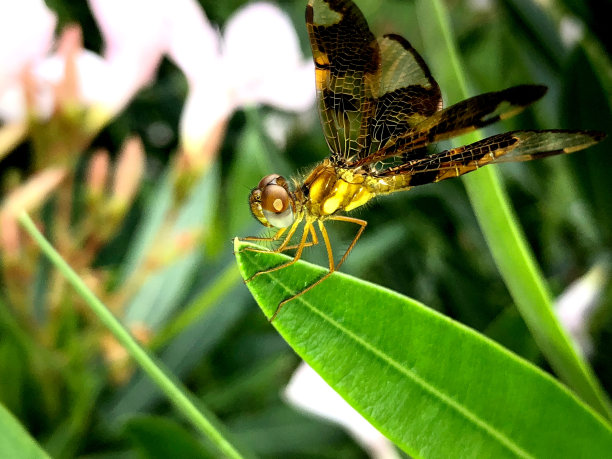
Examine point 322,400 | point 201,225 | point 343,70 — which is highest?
point 343,70

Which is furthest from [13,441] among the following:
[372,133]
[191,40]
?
[191,40]

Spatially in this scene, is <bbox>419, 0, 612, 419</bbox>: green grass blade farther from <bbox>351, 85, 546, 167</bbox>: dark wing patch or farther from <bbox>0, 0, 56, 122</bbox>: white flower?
<bbox>0, 0, 56, 122</bbox>: white flower

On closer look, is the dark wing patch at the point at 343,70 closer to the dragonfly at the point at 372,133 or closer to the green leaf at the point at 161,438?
the dragonfly at the point at 372,133

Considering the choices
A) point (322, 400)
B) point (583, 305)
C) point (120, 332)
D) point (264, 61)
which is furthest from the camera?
point (264, 61)

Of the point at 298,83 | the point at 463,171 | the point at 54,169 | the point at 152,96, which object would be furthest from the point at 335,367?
the point at 152,96

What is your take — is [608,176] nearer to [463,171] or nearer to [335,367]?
[463,171]

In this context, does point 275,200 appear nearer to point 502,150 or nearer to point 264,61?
point 502,150

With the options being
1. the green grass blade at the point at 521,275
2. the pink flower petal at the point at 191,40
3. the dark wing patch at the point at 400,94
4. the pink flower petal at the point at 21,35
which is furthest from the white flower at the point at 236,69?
the green grass blade at the point at 521,275
